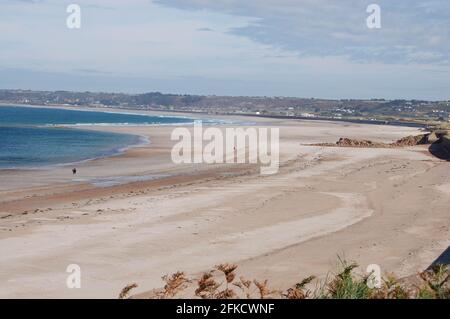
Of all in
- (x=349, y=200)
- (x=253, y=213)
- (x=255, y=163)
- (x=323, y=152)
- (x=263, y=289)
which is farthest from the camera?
(x=323, y=152)

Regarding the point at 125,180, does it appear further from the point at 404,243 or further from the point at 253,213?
the point at 404,243

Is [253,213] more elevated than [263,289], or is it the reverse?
[263,289]

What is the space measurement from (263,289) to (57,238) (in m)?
8.43

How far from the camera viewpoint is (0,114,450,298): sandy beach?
10914mm

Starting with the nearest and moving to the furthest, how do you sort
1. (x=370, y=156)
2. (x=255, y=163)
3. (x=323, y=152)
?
(x=255, y=163)
(x=370, y=156)
(x=323, y=152)

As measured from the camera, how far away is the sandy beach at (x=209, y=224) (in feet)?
35.8

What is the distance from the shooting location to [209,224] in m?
15.2

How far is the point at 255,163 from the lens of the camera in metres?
32.5
